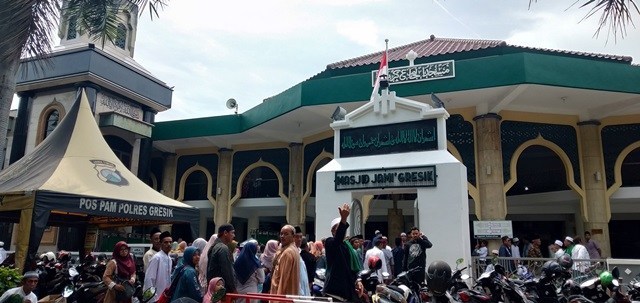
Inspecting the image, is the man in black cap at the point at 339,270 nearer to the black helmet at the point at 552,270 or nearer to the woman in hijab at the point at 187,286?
the woman in hijab at the point at 187,286

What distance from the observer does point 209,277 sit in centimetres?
493

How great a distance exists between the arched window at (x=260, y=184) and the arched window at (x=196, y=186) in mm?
1860

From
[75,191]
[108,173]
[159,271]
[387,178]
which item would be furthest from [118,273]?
[387,178]

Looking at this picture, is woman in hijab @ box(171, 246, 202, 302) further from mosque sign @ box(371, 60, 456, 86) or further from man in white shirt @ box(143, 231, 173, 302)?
mosque sign @ box(371, 60, 456, 86)

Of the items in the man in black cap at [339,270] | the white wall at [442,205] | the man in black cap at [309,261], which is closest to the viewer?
the man in black cap at [339,270]

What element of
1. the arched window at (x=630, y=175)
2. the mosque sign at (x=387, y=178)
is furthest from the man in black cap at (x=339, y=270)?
the arched window at (x=630, y=175)

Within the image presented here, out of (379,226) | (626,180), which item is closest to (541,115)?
(626,180)

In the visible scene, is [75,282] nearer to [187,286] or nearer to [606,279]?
[187,286]

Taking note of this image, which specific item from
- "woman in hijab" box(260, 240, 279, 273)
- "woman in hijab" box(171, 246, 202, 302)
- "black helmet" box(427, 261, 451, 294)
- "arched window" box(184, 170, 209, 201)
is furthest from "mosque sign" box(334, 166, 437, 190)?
"arched window" box(184, 170, 209, 201)

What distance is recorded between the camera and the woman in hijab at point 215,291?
362 centimetres

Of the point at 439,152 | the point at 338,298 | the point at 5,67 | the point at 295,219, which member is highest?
the point at 5,67

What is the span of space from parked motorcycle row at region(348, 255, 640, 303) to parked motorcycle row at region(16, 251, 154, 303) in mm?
2908

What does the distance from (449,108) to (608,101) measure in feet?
13.3

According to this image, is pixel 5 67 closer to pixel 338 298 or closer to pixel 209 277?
pixel 209 277
